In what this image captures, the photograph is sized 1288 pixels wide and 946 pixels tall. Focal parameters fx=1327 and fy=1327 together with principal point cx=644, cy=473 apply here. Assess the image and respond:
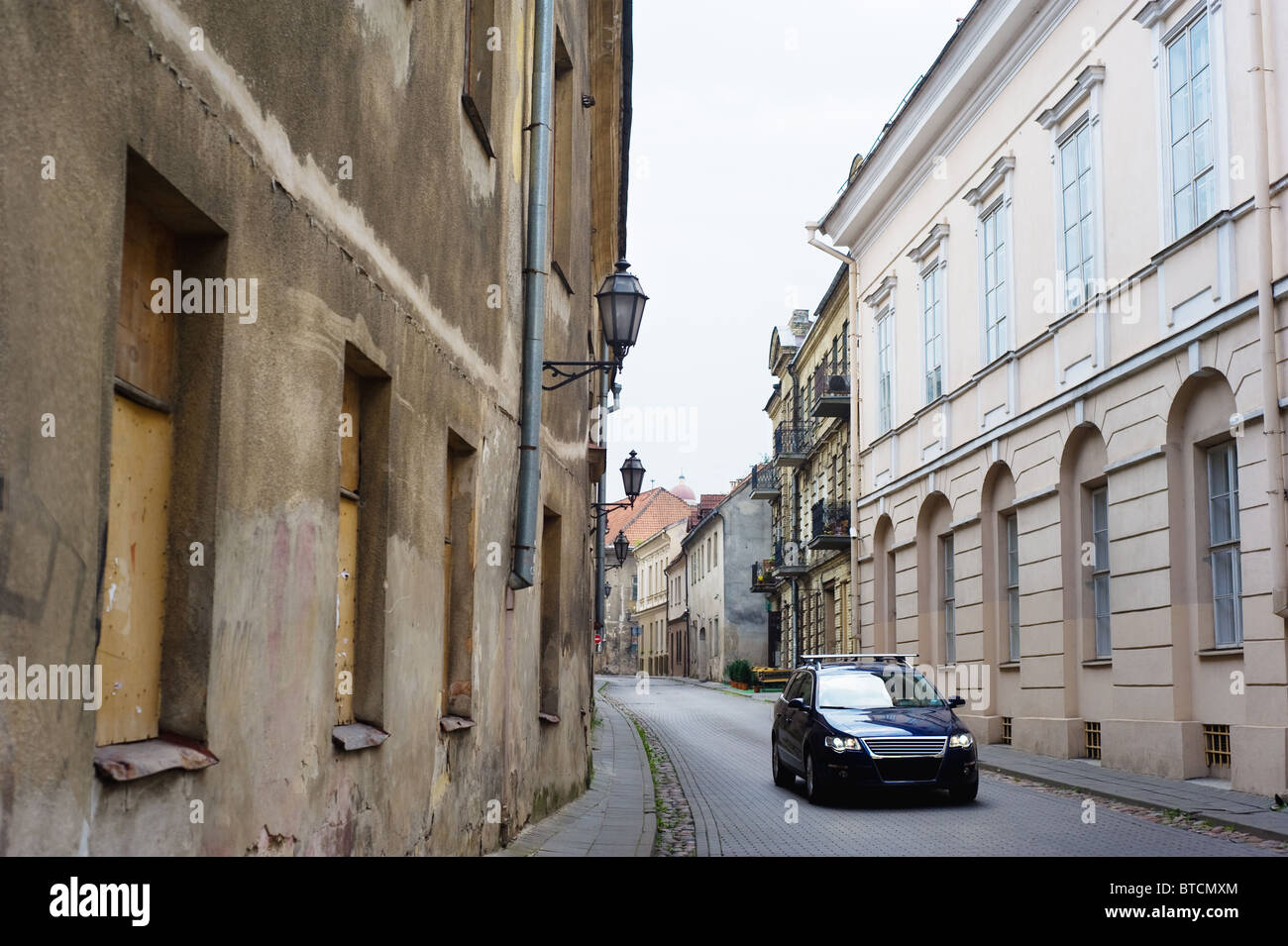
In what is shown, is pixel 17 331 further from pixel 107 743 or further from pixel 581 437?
pixel 581 437

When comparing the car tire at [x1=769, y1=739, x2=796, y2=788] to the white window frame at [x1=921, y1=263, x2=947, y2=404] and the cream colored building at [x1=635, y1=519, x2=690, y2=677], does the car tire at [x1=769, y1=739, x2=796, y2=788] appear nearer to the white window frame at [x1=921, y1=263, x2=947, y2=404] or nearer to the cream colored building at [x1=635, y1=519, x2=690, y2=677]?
the white window frame at [x1=921, y1=263, x2=947, y2=404]

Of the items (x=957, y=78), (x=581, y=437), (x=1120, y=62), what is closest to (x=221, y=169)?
(x=581, y=437)

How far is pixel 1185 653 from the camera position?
15.4 meters

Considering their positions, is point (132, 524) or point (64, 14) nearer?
point (64, 14)

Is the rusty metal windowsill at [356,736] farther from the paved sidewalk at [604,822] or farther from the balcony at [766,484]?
the balcony at [766,484]

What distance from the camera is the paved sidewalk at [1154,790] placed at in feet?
37.9

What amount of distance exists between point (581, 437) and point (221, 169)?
11.3 metres

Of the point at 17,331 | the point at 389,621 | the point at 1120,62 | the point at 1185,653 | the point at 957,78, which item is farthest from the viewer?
the point at 957,78

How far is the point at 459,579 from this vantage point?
9133mm

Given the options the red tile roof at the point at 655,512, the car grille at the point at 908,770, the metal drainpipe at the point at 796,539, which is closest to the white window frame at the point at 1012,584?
the car grille at the point at 908,770

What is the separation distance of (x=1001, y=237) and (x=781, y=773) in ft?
34.0

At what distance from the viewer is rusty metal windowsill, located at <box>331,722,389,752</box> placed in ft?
20.2

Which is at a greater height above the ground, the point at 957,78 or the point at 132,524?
the point at 957,78

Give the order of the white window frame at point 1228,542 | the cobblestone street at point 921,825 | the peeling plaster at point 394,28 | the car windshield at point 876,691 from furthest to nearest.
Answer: the car windshield at point 876,691 < the white window frame at point 1228,542 < the cobblestone street at point 921,825 < the peeling plaster at point 394,28
